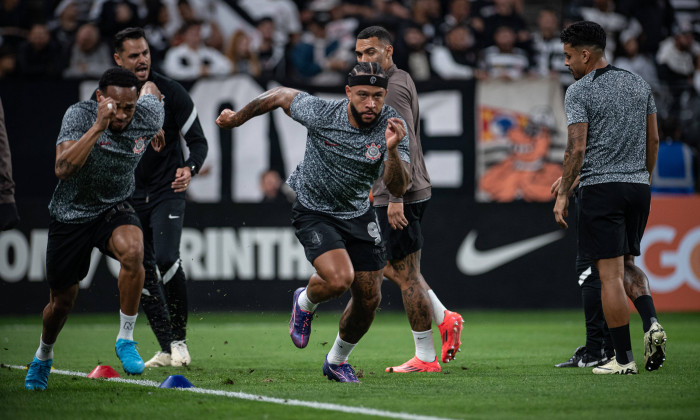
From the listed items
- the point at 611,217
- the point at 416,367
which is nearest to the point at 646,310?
the point at 611,217

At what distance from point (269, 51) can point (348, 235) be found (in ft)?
31.7

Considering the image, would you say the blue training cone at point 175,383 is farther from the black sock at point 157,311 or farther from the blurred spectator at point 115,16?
the blurred spectator at point 115,16

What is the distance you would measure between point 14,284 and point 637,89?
8801mm

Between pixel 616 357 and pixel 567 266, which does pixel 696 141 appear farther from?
pixel 616 357

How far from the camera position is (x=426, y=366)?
25.0 ft


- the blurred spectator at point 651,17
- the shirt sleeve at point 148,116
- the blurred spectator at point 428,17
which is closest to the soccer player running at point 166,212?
the shirt sleeve at point 148,116

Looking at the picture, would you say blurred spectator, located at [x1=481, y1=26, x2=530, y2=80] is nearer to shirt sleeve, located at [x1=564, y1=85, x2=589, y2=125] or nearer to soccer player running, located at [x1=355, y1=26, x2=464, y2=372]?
soccer player running, located at [x1=355, y1=26, x2=464, y2=372]

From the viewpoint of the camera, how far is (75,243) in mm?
6723

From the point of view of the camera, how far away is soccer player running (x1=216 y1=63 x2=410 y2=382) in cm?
656

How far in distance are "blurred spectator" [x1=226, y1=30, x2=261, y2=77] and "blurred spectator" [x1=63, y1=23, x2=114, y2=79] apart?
1968mm

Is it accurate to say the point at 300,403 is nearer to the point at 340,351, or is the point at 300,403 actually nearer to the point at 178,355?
the point at 340,351

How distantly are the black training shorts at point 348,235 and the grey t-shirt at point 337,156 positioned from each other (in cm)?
6

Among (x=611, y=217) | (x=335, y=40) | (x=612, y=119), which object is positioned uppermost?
(x=335, y=40)

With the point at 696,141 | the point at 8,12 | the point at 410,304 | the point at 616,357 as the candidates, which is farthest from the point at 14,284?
the point at 696,141
